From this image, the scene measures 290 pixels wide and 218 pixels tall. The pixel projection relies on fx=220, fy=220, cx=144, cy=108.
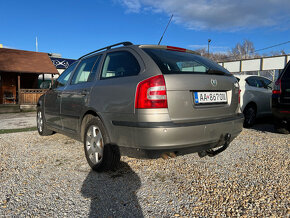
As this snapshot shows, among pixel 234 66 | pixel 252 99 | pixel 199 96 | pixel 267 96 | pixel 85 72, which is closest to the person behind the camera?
pixel 199 96

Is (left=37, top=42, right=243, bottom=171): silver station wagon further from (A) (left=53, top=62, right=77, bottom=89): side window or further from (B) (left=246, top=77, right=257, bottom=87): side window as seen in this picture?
(B) (left=246, top=77, right=257, bottom=87): side window

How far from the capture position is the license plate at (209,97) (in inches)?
97.5

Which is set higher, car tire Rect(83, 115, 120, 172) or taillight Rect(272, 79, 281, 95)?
taillight Rect(272, 79, 281, 95)

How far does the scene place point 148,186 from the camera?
2623mm

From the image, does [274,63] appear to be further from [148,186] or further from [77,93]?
[148,186]

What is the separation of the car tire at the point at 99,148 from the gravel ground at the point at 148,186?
161 millimetres

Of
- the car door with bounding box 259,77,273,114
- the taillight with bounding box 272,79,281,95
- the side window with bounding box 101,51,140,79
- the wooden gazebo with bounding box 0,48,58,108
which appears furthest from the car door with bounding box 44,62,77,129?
the wooden gazebo with bounding box 0,48,58,108

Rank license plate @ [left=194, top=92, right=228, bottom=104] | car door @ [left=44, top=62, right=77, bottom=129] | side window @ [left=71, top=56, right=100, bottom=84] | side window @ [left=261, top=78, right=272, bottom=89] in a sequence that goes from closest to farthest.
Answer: license plate @ [left=194, top=92, right=228, bottom=104], side window @ [left=71, top=56, right=100, bottom=84], car door @ [left=44, top=62, right=77, bottom=129], side window @ [left=261, top=78, right=272, bottom=89]

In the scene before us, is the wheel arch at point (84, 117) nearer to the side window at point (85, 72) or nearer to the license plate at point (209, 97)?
the side window at point (85, 72)

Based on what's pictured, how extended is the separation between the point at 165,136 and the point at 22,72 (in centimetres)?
1509

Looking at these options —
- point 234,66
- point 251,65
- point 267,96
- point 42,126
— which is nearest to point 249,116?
point 267,96

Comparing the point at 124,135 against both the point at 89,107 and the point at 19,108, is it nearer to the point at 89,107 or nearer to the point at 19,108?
the point at 89,107

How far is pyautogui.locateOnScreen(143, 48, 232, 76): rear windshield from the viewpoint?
2504mm

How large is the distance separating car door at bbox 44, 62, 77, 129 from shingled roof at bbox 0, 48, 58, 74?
455 inches
